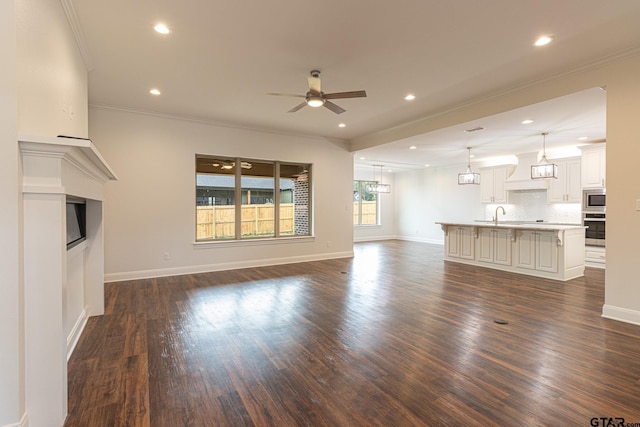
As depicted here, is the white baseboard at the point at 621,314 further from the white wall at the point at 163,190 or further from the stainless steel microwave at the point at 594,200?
the white wall at the point at 163,190

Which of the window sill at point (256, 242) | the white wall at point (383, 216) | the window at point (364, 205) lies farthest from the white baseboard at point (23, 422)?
the window at point (364, 205)

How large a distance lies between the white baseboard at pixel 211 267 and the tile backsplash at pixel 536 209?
16.0ft

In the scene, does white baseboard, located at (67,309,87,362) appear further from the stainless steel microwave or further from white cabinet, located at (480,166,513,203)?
white cabinet, located at (480,166,513,203)

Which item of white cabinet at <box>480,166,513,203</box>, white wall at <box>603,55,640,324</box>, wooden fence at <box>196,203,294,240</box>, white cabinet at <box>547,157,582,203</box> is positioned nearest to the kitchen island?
white cabinet at <box>547,157,582,203</box>

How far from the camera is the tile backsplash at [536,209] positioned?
748 centimetres

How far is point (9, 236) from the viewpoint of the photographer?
153 cm

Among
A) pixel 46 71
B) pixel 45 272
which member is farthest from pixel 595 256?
pixel 46 71

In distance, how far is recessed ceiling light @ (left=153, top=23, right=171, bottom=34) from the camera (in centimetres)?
286

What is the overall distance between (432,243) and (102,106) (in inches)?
385

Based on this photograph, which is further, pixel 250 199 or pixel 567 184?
pixel 567 184

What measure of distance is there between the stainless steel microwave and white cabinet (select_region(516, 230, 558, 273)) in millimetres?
Answer: 1942

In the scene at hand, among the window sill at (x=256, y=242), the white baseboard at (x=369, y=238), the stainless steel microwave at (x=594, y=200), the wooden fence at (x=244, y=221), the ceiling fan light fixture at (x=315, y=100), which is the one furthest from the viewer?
the white baseboard at (x=369, y=238)

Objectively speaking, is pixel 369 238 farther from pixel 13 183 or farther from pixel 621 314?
pixel 13 183

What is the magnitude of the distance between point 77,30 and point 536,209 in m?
9.77
